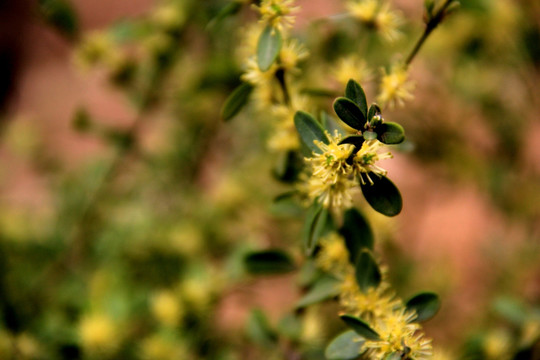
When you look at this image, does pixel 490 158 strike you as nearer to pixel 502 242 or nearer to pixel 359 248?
pixel 502 242

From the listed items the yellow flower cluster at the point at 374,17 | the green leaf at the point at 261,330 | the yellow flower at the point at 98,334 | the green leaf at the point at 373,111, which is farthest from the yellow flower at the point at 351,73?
the yellow flower at the point at 98,334

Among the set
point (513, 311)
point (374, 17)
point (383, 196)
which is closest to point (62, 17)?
point (374, 17)

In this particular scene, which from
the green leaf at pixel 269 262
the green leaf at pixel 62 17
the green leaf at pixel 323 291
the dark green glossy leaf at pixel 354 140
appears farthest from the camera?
the green leaf at pixel 62 17

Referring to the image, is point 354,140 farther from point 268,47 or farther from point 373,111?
point 268,47

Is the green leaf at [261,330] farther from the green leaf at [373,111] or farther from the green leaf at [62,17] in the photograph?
the green leaf at [62,17]

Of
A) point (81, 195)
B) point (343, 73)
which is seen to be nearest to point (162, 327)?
point (81, 195)

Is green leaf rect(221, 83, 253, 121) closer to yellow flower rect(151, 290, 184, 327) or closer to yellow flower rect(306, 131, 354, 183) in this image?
yellow flower rect(306, 131, 354, 183)

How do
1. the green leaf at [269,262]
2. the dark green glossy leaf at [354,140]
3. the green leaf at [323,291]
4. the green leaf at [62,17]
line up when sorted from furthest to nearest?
1. the green leaf at [62,17]
2. the green leaf at [269,262]
3. the green leaf at [323,291]
4. the dark green glossy leaf at [354,140]
